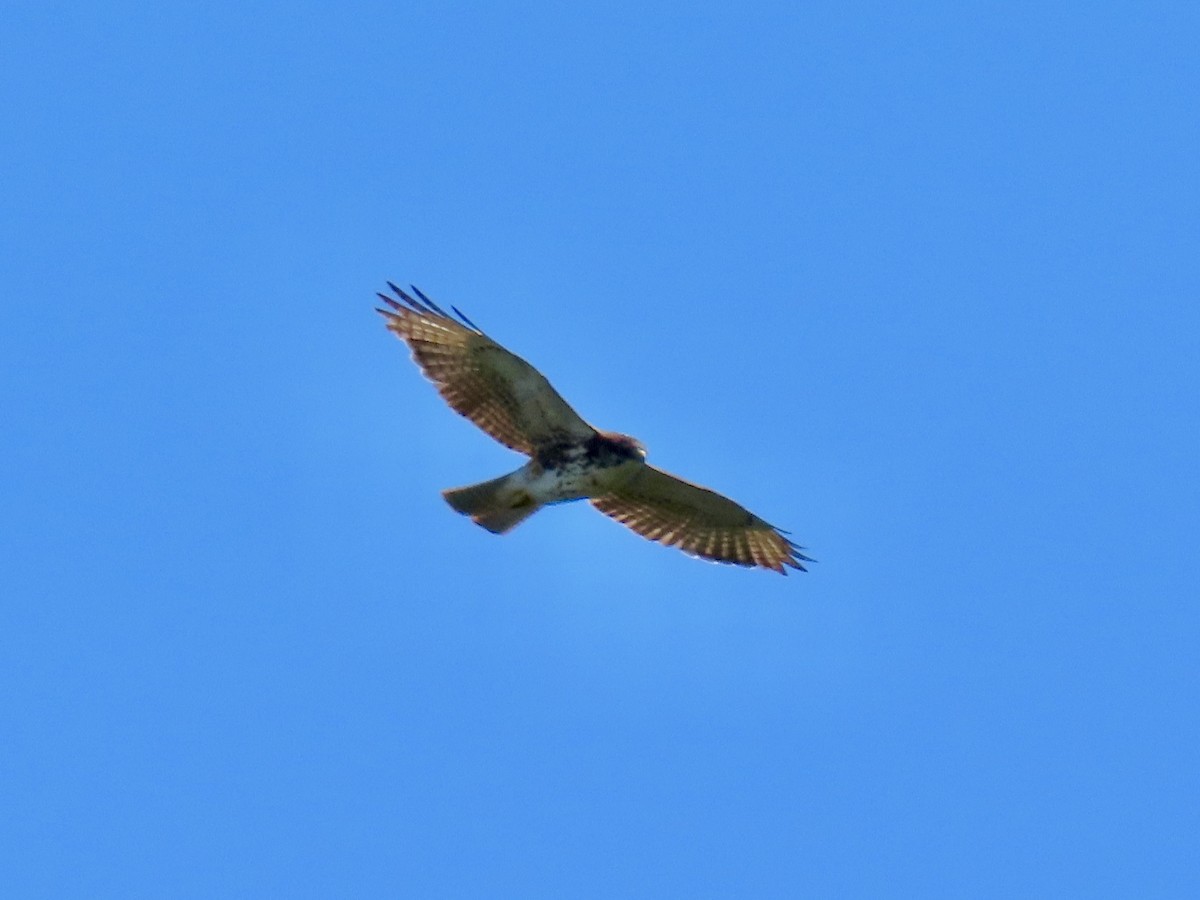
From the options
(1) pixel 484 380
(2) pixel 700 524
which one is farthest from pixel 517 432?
(2) pixel 700 524

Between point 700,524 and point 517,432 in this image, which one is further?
point 700,524

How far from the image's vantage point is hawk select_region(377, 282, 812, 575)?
13.1 m

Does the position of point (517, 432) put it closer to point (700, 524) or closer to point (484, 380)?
point (484, 380)

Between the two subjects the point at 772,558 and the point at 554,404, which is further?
the point at 772,558

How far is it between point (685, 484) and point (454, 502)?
5.72 ft

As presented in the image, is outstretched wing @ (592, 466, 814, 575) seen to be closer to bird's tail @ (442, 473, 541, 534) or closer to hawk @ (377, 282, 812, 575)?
hawk @ (377, 282, 812, 575)

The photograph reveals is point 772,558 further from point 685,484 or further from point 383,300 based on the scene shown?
point 383,300

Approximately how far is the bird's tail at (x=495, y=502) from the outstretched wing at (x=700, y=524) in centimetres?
101

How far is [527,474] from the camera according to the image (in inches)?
521

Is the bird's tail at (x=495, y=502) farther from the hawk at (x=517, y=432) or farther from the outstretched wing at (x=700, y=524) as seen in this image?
the outstretched wing at (x=700, y=524)

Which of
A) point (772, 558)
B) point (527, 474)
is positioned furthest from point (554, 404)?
point (772, 558)

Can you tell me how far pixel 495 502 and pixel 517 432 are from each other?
572 mm

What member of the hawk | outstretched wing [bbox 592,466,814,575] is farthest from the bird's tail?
outstretched wing [bbox 592,466,814,575]

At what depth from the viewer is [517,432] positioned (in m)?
13.5
